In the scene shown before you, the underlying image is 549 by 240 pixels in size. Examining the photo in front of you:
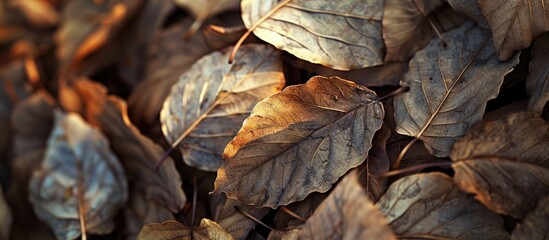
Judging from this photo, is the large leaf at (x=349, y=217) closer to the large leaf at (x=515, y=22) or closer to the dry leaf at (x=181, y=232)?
the dry leaf at (x=181, y=232)

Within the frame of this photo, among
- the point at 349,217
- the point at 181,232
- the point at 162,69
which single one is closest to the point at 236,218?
the point at 181,232

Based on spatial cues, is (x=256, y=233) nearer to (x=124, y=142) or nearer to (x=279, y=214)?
(x=279, y=214)

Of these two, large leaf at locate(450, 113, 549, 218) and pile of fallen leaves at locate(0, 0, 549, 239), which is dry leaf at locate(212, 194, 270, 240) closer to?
pile of fallen leaves at locate(0, 0, 549, 239)

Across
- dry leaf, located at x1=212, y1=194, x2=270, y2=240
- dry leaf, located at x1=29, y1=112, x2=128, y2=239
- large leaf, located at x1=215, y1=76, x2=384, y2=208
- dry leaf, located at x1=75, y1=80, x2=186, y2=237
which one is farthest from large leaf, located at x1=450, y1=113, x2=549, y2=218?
dry leaf, located at x1=29, y1=112, x2=128, y2=239

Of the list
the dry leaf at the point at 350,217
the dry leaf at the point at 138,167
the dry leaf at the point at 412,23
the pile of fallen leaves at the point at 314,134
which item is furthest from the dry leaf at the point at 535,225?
the dry leaf at the point at 138,167

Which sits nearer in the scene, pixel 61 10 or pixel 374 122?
pixel 374 122

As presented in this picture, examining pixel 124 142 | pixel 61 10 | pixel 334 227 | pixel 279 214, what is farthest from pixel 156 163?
pixel 61 10
